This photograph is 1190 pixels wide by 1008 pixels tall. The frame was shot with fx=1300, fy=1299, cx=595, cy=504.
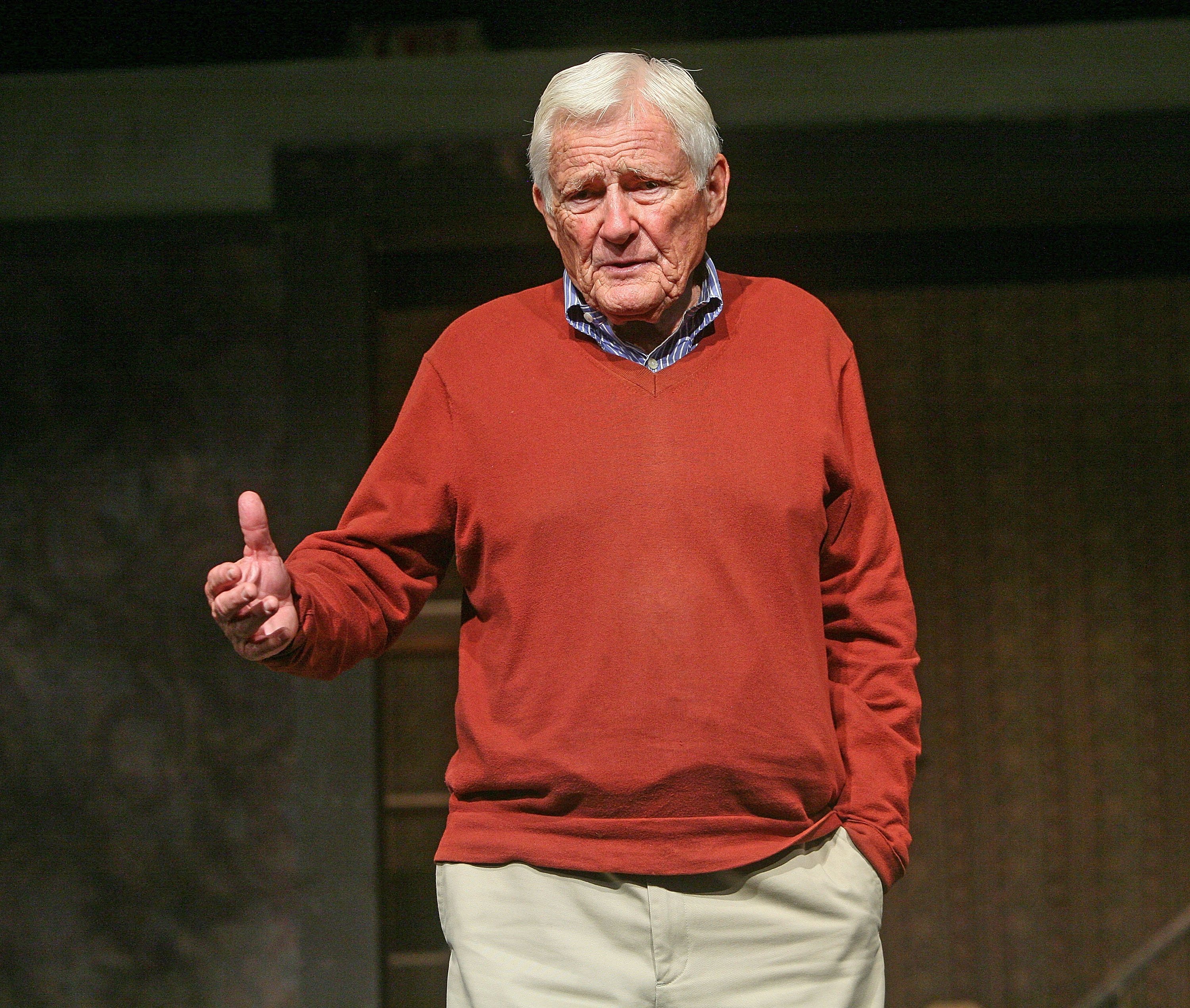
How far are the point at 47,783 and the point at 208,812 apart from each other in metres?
0.39

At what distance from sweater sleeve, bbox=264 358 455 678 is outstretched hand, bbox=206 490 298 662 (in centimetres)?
12

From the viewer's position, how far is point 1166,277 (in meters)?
3.12

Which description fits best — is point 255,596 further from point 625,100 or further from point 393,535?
point 625,100

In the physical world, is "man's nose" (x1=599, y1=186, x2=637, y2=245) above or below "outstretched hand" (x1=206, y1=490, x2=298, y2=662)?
above

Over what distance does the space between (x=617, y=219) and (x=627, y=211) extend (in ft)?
0.07

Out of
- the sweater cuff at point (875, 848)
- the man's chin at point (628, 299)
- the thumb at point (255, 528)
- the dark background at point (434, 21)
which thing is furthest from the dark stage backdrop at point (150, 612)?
the sweater cuff at point (875, 848)

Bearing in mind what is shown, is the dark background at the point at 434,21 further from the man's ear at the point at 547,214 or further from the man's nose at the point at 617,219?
the man's nose at the point at 617,219

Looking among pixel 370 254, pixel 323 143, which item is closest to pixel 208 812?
pixel 370 254

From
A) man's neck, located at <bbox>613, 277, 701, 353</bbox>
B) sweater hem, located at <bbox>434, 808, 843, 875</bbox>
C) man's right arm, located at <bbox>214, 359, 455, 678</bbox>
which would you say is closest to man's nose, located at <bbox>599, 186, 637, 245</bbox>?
man's neck, located at <bbox>613, 277, 701, 353</bbox>

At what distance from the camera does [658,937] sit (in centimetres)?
143

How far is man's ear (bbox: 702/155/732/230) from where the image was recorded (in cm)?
161

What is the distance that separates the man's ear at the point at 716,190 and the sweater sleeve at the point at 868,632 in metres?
0.25

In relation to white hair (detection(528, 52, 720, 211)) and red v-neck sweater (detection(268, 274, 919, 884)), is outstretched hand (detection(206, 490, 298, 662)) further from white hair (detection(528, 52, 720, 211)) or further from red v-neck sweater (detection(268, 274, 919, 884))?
white hair (detection(528, 52, 720, 211))

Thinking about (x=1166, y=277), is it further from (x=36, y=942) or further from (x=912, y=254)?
(x=36, y=942)
